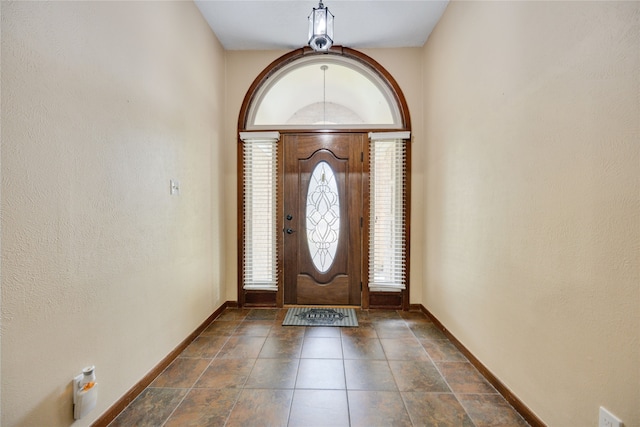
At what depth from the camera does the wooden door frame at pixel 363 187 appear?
Answer: 3059 millimetres

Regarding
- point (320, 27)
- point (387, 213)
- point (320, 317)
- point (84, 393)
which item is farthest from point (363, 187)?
point (84, 393)

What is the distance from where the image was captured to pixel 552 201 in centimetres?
129

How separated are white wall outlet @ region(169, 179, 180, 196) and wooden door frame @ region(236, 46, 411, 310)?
3.45 ft

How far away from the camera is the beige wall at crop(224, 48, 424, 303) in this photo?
10.0ft

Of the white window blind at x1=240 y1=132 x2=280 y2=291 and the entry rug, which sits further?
the white window blind at x1=240 y1=132 x2=280 y2=291

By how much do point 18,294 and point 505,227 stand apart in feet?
7.59

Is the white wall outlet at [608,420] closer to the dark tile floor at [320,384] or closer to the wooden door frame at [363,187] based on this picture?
the dark tile floor at [320,384]

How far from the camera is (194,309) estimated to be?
2.37 metres

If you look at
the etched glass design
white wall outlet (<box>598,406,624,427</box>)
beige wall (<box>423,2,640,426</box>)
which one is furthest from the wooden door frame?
white wall outlet (<box>598,406,624,427</box>)

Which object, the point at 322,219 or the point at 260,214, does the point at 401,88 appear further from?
the point at 260,214

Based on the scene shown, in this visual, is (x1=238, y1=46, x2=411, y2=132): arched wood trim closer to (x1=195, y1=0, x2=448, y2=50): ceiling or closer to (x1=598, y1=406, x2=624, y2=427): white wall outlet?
(x1=195, y1=0, x2=448, y2=50): ceiling

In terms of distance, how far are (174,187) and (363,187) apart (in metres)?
1.89

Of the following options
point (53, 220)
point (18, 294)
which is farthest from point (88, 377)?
point (53, 220)

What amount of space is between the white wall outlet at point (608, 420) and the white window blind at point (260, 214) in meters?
2.60
